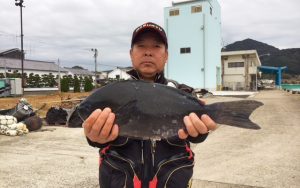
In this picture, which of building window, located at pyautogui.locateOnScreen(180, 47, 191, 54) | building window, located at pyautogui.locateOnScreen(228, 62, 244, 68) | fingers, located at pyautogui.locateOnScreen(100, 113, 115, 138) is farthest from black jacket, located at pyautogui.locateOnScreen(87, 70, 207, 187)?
building window, located at pyautogui.locateOnScreen(228, 62, 244, 68)

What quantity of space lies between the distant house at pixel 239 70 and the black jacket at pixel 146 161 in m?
49.3

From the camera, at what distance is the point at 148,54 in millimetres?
2662

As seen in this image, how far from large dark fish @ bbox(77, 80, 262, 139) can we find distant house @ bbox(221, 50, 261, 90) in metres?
49.4

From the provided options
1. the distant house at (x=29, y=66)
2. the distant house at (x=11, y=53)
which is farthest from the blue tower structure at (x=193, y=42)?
the distant house at (x=11, y=53)

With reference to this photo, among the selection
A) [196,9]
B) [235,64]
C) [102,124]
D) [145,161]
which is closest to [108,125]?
[102,124]

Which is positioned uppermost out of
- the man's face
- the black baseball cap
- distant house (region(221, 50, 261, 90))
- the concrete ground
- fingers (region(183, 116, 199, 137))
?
distant house (region(221, 50, 261, 90))

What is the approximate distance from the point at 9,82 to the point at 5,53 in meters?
33.6

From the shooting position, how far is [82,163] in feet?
22.2

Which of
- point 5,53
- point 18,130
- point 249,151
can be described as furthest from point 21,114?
point 5,53

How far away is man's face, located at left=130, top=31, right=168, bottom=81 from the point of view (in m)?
2.65

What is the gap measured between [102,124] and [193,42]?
132 ft

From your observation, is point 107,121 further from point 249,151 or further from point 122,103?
point 249,151

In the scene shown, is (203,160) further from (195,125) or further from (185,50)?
(185,50)

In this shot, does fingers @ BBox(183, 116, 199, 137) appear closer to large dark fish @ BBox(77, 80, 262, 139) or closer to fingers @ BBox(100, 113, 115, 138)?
large dark fish @ BBox(77, 80, 262, 139)
